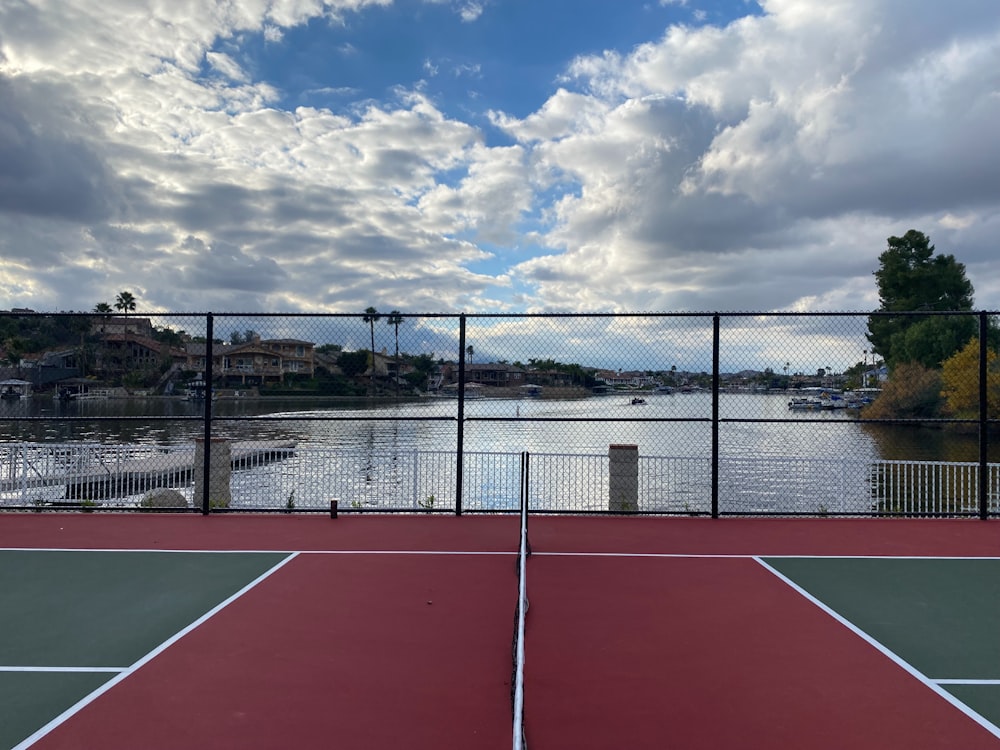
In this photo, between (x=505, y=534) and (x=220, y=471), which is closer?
(x=505, y=534)

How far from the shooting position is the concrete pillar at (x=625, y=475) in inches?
409

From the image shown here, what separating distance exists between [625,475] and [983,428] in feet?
16.2

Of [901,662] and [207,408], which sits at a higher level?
[207,408]

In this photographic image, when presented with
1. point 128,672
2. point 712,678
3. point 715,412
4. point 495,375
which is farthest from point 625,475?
point 128,672

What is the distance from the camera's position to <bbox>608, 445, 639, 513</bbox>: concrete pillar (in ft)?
34.1

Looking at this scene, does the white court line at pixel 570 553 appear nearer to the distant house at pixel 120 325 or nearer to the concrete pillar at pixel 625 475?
the concrete pillar at pixel 625 475

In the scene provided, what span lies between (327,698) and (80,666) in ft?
6.03

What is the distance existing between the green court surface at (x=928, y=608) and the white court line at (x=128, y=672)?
5.12 metres

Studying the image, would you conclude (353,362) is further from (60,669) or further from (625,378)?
(60,669)

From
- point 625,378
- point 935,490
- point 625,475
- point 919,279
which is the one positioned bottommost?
point 935,490

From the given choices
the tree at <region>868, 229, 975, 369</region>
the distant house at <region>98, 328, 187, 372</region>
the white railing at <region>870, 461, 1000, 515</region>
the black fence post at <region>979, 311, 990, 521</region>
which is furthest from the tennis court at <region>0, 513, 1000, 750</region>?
the tree at <region>868, 229, 975, 369</region>

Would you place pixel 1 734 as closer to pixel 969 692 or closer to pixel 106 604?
pixel 106 604

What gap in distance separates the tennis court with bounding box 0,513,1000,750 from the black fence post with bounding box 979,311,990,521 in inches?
57.8

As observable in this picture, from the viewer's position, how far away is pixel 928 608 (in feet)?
18.3
